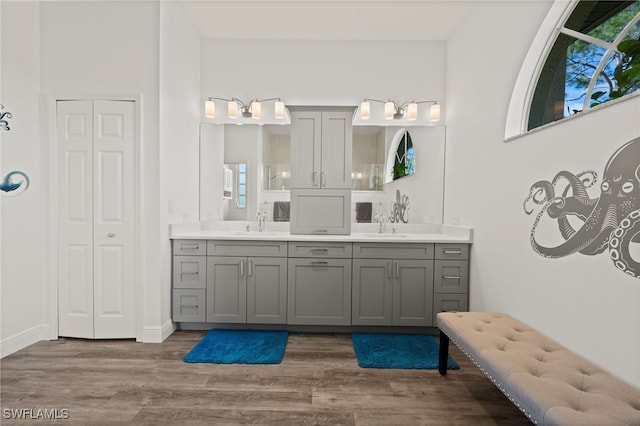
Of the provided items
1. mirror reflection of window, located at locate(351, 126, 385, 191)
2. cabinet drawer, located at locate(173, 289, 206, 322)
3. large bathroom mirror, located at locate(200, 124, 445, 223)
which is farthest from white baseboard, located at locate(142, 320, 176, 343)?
mirror reflection of window, located at locate(351, 126, 385, 191)

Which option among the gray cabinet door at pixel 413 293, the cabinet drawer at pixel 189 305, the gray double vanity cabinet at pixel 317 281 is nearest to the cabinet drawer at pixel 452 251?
the gray double vanity cabinet at pixel 317 281

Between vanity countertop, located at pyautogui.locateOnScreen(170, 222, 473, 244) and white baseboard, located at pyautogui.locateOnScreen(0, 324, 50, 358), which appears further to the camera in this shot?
vanity countertop, located at pyautogui.locateOnScreen(170, 222, 473, 244)

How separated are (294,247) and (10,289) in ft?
7.47

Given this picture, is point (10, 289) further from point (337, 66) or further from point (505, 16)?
point (505, 16)

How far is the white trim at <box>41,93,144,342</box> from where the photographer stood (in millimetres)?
2811

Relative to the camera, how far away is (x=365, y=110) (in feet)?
11.8

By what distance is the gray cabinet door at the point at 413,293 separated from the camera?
306 centimetres

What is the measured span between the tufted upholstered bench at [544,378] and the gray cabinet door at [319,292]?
1102 millimetres

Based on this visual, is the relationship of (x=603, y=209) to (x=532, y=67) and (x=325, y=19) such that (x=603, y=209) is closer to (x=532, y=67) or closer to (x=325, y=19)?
(x=532, y=67)

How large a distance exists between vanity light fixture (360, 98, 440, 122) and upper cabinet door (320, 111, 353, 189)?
0.38 metres

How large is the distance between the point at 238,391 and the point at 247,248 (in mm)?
1296

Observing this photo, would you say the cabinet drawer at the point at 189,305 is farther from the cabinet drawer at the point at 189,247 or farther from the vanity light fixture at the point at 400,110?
the vanity light fixture at the point at 400,110

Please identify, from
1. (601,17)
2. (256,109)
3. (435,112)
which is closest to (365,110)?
(435,112)

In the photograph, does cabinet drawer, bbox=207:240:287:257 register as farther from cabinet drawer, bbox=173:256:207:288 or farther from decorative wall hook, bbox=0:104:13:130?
decorative wall hook, bbox=0:104:13:130
